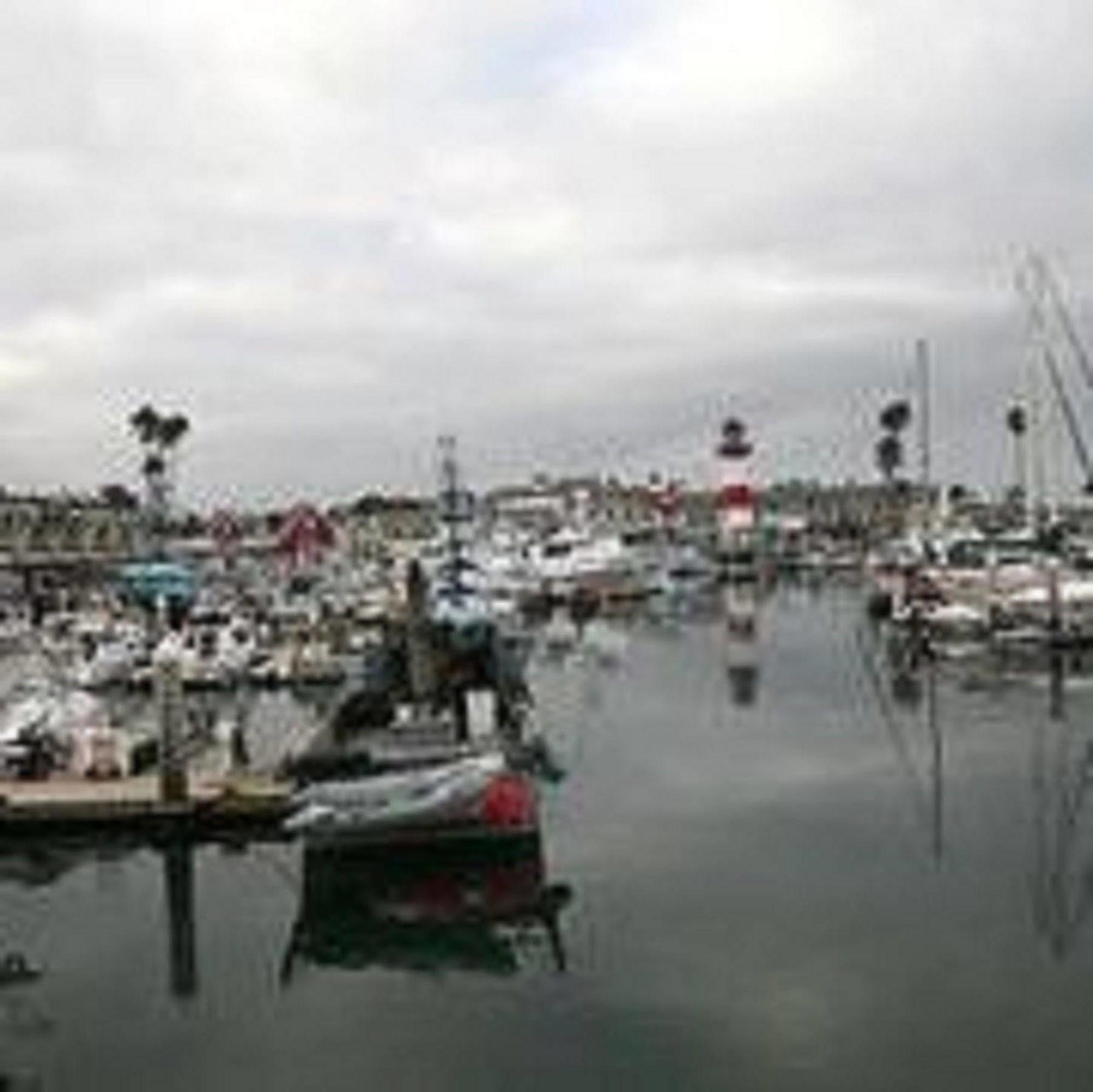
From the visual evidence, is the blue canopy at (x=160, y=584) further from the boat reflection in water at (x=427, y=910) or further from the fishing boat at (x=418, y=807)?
the fishing boat at (x=418, y=807)

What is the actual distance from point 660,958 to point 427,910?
562 cm

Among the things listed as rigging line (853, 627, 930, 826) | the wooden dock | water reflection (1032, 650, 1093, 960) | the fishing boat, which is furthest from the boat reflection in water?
rigging line (853, 627, 930, 826)

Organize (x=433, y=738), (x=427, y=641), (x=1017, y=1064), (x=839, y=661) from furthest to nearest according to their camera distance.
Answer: (x=839, y=661) → (x=427, y=641) → (x=433, y=738) → (x=1017, y=1064)

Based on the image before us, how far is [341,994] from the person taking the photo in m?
34.8

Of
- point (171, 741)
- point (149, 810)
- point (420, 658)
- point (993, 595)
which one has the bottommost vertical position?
point (149, 810)

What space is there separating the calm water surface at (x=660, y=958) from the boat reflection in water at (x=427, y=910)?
14cm

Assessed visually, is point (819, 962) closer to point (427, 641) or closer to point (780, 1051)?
point (780, 1051)

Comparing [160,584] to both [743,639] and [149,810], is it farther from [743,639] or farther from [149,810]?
[149,810]

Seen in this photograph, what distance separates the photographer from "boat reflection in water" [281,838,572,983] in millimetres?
37312

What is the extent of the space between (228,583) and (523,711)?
73.9 m

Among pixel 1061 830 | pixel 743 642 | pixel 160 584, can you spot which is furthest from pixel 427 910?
pixel 743 642

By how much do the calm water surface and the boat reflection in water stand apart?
0.14 metres

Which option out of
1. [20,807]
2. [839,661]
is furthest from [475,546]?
[20,807]

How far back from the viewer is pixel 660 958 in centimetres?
3606
